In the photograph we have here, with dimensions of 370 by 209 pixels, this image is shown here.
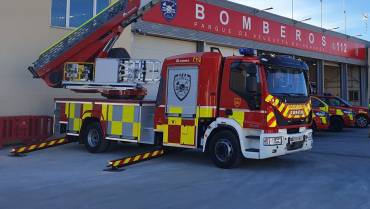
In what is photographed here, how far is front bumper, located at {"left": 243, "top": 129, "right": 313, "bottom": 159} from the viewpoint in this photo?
9.61 metres

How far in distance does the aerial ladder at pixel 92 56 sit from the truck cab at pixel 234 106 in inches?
61.7

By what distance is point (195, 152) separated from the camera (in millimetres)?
13031

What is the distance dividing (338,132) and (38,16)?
43.8 feet

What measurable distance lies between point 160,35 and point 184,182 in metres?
12.0

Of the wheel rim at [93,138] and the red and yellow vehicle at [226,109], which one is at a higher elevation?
the red and yellow vehicle at [226,109]

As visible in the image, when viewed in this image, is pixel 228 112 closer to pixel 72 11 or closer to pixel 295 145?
pixel 295 145

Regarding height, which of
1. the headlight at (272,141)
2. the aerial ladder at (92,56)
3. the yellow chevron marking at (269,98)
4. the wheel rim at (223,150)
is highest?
the aerial ladder at (92,56)

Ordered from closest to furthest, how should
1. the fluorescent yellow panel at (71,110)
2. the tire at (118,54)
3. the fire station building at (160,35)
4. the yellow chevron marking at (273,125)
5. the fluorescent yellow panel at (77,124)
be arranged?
the yellow chevron marking at (273,125), the fluorescent yellow panel at (77,124), the fluorescent yellow panel at (71,110), the tire at (118,54), the fire station building at (160,35)

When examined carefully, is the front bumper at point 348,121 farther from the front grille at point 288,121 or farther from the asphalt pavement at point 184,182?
the front grille at point 288,121

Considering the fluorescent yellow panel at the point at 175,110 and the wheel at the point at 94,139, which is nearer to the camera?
the fluorescent yellow panel at the point at 175,110

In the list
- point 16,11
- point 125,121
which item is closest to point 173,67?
point 125,121

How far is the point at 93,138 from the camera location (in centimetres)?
1276

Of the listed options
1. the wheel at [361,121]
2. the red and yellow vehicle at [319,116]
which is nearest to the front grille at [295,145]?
the red and yellow vehicle at [319,116]

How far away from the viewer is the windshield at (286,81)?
995 cm
